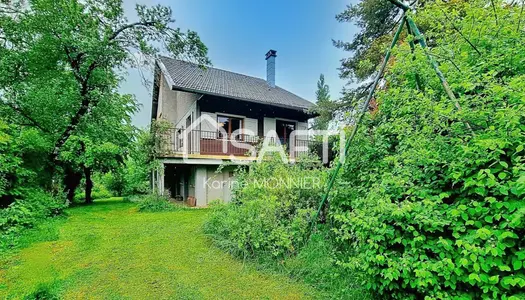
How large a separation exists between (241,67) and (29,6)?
39.4 feet

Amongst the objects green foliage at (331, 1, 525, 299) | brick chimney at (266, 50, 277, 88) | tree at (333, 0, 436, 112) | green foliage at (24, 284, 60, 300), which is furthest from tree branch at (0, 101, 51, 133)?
brick chimney at (266, 50, 277, 88)

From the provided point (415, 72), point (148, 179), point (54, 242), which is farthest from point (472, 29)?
point (148, 179)

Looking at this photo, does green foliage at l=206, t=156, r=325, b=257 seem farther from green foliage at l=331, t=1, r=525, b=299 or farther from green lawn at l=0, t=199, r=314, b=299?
green foliage at l=331, t=1, r=525, b=299

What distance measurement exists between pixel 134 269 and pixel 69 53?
760 cm

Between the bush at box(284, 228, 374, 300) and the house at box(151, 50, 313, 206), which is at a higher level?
the house at box(151, 50, 313, 206)

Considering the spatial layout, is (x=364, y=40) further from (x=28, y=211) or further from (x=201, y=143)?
(x=28, y=211)

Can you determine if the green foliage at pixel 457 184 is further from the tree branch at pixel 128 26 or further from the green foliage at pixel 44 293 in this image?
the tree branch at pixel 128 26

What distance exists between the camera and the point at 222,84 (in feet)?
40.2

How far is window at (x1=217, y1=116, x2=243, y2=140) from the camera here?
10985mm

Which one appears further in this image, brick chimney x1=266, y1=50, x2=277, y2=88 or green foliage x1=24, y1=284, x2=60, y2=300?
brick chimney x1=266, y1=50, x2=277, y2=88

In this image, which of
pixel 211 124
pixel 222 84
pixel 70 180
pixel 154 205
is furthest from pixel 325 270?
pixel 70 180

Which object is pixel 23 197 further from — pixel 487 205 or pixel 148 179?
pixel 487 205

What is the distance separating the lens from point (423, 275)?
6.10ft

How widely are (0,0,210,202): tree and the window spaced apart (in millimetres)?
2969
